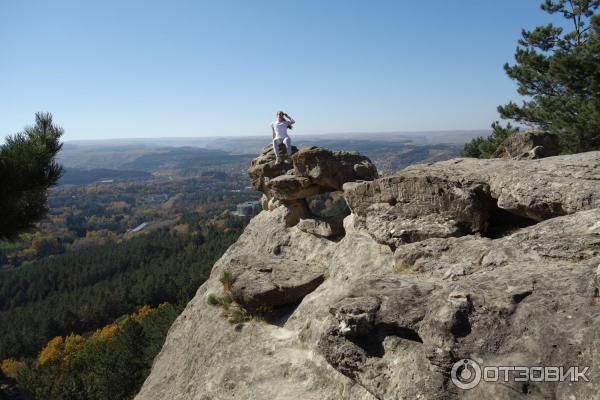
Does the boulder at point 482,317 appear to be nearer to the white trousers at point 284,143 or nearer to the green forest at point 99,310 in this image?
the white trousers at point 284,143

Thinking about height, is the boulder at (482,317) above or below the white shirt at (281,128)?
below

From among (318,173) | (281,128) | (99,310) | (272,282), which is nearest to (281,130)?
(281,128)

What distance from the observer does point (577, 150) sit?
72.8ft

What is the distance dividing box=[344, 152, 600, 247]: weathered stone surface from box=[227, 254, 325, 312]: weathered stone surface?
9.66ft

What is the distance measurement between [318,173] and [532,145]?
26.4 feet

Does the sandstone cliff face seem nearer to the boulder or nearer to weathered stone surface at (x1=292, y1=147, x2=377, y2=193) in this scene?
the boulder

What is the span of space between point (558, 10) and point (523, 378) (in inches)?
1047

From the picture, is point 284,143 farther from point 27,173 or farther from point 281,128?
point 27,173

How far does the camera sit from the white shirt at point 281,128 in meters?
17.6

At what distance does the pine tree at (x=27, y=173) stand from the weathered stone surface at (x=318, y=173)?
8606mm

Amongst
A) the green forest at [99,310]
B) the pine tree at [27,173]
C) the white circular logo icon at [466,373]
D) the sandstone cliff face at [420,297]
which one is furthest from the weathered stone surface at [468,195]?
the green forest at [99,310]

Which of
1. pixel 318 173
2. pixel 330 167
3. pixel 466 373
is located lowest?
pixel 466 373

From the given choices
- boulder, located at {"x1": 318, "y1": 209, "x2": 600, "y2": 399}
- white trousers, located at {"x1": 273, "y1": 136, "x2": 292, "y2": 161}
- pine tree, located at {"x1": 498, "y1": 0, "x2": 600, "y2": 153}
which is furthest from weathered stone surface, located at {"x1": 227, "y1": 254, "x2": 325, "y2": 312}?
pine tree, located at {"x1": 498, "y1": 0, "x2": 600, "y2": 153}

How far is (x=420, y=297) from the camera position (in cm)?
775
